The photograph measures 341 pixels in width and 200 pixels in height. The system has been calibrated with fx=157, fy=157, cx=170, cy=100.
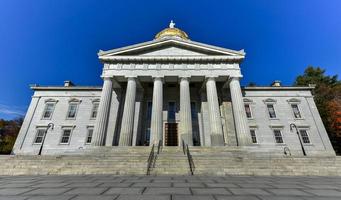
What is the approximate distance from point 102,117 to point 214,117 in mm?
11700

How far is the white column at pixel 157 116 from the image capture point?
1534 cm

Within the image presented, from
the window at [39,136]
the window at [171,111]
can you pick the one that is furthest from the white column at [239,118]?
the window at [39,136]

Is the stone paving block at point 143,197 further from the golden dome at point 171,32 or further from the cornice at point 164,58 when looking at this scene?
the golden dome at point 171,32

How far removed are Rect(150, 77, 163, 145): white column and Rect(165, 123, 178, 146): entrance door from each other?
3924 mm

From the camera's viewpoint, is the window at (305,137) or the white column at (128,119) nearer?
the white column at (128,119)

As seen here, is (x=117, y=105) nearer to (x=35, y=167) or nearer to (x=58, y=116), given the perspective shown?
(x=58, y=116)

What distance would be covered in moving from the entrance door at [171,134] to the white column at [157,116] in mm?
3924

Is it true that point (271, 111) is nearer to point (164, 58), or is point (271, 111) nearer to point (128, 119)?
point (164, 58)

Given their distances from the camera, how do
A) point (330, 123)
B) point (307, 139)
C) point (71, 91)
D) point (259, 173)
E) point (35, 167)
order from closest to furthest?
point (259, 173)
point (35, 167)
point (307, 139)
point (71, 91)
point (330, 123)

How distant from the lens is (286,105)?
20953 mm

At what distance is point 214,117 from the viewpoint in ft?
54.7

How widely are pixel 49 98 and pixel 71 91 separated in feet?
9.56

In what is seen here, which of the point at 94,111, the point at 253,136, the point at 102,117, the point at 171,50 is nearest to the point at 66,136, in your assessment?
the point at 94,111

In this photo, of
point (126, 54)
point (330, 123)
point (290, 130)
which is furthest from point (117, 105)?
point (330, 123)
